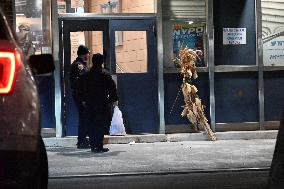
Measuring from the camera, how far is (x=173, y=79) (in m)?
13.6

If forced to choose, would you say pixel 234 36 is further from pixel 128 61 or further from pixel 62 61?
pixel 62 61

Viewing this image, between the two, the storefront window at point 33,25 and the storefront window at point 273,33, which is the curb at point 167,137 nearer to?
the storefront window at point 273,33

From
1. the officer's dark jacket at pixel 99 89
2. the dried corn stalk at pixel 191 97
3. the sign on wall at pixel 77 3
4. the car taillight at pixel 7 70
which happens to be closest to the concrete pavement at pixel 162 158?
the dried corn stalk at pixel 191 97

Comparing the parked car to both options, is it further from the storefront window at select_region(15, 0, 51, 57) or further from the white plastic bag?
the storefront window at select_region(15, 0, 51, 57)

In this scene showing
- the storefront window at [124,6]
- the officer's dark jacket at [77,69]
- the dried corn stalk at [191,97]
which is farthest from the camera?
the storefront window at [124,6]

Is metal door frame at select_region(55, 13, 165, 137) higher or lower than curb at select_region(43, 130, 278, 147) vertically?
higher

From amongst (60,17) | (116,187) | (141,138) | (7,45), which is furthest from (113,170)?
(7,45)

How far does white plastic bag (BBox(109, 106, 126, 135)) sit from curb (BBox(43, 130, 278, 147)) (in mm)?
241

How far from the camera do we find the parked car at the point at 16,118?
3.52 metres

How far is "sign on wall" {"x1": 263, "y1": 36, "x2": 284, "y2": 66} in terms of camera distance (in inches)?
551

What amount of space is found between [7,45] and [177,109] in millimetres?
10006

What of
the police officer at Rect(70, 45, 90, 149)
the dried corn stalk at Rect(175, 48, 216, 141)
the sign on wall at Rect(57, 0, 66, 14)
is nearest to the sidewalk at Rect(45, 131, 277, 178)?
the police officer at Rect(70, 45, 90, 149)

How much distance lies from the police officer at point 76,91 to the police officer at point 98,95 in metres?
0.35

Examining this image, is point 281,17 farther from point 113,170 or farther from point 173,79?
point 113,170
